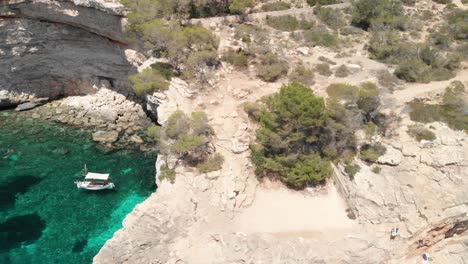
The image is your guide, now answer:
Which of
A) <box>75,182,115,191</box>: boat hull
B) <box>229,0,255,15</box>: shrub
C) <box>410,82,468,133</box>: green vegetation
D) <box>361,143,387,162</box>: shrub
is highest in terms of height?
<box>229,0,255,15</box>: shrub

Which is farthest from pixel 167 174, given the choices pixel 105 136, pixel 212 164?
pixel 105 136

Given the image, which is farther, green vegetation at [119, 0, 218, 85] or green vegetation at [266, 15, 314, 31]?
green vegetation at [266, 15, 314, 31]

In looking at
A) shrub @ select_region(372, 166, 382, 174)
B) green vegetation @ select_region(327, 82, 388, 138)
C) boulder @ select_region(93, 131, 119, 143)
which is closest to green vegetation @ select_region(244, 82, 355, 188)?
green vegetation @ select_region(327, 82, 388, 138)

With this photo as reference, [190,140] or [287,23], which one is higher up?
[287,23]

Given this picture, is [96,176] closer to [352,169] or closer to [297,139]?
[297,139]

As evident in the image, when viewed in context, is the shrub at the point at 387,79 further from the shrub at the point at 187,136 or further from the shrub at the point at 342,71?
the shrub at the point at 187,136

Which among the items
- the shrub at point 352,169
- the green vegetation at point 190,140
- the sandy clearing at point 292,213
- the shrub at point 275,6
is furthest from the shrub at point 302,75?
the shrub at point 275,6

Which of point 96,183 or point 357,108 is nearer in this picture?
point 357,108

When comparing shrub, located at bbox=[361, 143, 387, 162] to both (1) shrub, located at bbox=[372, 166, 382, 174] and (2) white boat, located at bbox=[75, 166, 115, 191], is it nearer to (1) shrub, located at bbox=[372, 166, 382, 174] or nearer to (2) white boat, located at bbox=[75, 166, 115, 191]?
(1) shrub, located at bbox=[372, 166, 382, 174]
